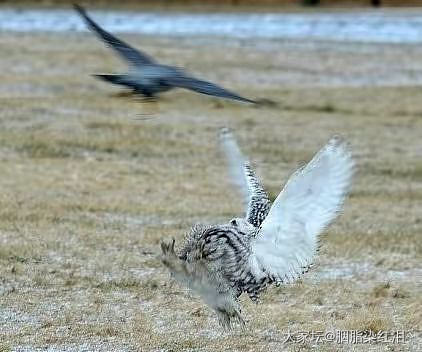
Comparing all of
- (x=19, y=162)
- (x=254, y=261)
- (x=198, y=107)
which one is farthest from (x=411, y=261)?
(x=198, y=107)

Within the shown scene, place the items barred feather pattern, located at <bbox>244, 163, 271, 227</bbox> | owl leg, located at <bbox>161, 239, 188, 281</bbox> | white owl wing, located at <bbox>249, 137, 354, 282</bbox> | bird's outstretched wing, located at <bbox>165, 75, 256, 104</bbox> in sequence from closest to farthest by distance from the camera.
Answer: bird's outstretched wing, located at <bbox>165, 75, 256, 104</bbox> → white owl wing, located at <bbox>249, 137, 354, 282</bbox> → owl leg, located at <bbox>161, 239, 188, 281</bbox> → barred feather pattern, located at <bbox>244, 163, 271, 227</bbox>

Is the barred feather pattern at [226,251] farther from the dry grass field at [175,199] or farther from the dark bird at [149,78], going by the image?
the dark bird at [149,78]

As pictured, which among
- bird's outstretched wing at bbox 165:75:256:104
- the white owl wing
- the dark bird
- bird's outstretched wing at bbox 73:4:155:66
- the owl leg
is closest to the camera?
bird's outstretched wing at bbox 165:75:256:104

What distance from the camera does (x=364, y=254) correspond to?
7.69m

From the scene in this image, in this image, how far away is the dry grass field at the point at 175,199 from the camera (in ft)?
19.8

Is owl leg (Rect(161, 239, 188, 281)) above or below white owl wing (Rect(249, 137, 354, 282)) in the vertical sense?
below

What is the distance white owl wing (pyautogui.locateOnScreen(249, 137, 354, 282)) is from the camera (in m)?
4.80

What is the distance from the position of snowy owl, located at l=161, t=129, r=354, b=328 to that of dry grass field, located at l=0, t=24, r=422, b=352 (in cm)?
65

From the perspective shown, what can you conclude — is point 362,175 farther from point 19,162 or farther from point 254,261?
point 254,261

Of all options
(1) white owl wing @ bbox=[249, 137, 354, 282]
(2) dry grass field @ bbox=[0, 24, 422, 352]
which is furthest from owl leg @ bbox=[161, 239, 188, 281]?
(2) dry grass field @ bbox=[0, 24, 422, 352]

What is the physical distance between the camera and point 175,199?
367 inches

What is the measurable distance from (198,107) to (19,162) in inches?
157

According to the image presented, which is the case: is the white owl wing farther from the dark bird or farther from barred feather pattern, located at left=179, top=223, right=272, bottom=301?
the dark bird

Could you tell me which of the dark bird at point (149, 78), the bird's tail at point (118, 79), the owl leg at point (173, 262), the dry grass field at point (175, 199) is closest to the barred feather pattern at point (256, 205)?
the owl leg at point (173, 262)
